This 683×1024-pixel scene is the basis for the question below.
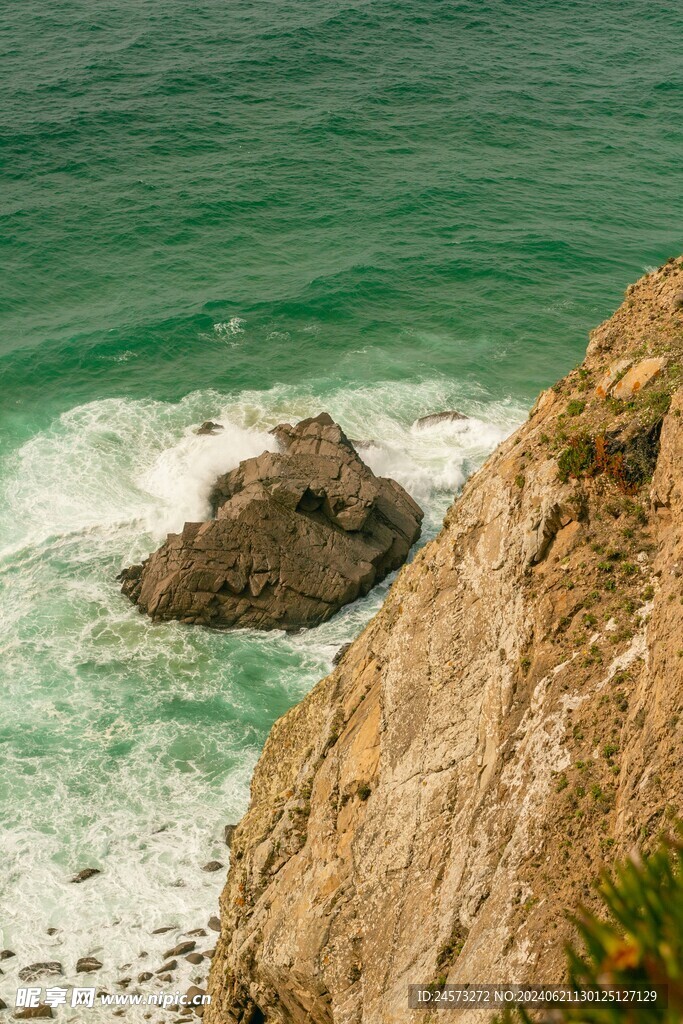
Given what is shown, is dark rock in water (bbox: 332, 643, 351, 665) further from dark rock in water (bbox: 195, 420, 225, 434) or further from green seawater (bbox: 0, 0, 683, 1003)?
dark rock in water (bbox: 195, 420, 225, 434)

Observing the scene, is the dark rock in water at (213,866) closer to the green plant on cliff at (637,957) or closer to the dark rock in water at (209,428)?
the green plant on cliff at (637,957)

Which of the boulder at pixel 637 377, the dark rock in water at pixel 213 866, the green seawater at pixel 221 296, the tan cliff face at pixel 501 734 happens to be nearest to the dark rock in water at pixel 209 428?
the green seawater at pixel 221 296

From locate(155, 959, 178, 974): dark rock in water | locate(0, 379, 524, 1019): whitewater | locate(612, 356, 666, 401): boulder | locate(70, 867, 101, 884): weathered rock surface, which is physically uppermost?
locate(612, 356, 666, 401): boulder

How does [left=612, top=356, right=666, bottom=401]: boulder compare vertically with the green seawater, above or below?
above

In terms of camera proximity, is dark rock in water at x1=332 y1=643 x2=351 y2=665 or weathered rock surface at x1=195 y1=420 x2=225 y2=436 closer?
dark rock in water at x1=332 y1=643 x2=351 y2=665

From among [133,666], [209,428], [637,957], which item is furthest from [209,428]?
[637,957]

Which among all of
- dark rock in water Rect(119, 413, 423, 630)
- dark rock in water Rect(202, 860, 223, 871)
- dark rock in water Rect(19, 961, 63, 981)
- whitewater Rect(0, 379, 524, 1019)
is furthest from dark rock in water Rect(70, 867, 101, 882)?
dark rock in water Rect(119, 413, 423, 630)

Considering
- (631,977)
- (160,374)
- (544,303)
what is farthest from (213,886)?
(544,303)
